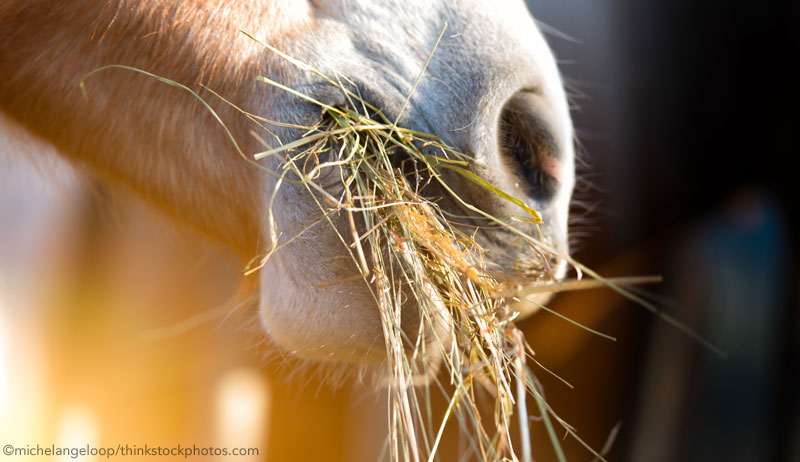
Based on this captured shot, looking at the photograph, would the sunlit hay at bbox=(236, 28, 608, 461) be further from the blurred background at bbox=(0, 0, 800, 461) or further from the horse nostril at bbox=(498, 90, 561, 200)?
the blurred background at bbox=(0, 0, 800, 461)

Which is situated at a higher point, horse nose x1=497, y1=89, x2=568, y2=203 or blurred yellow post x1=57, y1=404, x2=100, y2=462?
horse nose x1=497, y1=89, x2=568, y2=203

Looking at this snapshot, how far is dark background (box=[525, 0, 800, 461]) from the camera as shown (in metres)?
1.36

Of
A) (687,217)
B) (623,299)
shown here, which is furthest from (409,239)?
(687,217)

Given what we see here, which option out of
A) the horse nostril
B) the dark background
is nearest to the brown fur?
the horse nostril

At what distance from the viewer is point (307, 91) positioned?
1.76 ft

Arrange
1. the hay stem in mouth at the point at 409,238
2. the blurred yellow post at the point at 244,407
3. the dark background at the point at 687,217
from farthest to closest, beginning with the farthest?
the blurred yellow post at the point at 244,407 → the dark background at the point at 687,217 → the hay stem in mouth at the point at 409,238

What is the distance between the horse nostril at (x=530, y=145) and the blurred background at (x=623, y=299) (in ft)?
2.57

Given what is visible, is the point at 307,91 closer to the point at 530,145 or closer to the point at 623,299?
the point at 530,145

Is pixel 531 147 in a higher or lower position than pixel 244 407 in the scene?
higher

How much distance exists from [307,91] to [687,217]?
123 centimetres

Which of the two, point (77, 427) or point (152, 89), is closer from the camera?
point (152, 89)

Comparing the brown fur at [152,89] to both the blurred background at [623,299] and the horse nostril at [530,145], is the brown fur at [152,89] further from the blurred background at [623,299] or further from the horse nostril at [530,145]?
the blurred background at [623,299]

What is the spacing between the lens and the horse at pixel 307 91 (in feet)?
1.77

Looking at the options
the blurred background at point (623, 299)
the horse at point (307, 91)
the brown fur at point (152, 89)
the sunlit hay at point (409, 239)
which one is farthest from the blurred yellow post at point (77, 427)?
the sunlit hay at point (409, 239)
